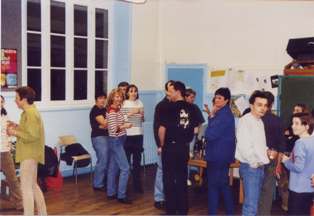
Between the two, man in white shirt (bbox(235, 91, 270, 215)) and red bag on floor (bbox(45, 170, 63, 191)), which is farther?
red bag on floor (bbox(45, 170, 63, 191))

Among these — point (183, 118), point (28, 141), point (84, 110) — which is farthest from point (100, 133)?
point (28, 141)

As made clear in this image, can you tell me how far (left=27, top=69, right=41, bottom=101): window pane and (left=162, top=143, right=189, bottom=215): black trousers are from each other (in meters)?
2.75

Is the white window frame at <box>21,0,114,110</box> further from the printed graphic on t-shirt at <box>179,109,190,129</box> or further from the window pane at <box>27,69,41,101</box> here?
the printed graphic on t-shirt at <box>179,109,190,129</box>

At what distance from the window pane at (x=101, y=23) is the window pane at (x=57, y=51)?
734mm

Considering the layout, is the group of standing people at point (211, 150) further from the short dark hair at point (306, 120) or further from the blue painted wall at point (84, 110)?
the blue painted wall at point (84, 110)

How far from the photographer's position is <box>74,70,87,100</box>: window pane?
7398 millimetres

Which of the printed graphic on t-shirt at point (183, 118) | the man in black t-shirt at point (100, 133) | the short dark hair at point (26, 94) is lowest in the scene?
the man in black t-shirt at point (100, 133)

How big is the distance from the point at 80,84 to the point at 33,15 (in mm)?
1283

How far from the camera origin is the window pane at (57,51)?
700 cm

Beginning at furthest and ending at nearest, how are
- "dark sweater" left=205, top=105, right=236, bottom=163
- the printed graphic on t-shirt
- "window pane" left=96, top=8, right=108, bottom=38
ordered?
"window pane" left=96, top=8, right=108, bottom=38 < the printed graphic on t-shirt < "dark sweater" left=205, top=105, right=236, bottom=163

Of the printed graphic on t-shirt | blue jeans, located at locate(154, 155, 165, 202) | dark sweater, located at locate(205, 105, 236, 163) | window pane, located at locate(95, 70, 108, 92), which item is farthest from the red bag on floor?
dark sweater, located at locate(205, 105, 236, 163)

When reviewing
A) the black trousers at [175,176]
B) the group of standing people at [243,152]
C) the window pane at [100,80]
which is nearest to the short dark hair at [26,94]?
the group of standing people at [243,152]

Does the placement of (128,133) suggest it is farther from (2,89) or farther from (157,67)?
(157,67)

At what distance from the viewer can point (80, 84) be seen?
7469 millimetres
